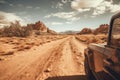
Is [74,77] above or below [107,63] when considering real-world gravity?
below

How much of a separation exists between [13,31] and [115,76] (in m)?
56.4

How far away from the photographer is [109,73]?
8.68 feet

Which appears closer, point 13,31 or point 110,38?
point 110,38

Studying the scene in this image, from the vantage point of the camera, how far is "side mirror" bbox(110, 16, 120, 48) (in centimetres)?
294

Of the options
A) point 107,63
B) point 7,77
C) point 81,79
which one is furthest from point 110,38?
point 7,77

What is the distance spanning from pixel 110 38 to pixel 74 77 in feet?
11.9

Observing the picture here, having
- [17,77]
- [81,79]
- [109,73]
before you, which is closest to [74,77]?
[81,79]

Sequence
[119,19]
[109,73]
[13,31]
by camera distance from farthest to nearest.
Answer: [13,31]
[119,19]
[109,73]

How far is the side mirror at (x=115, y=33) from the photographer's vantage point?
2.94 m

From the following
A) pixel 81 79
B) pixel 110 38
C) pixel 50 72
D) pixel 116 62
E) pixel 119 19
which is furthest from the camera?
pixel 50 72

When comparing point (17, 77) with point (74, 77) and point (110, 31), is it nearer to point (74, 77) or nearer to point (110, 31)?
point (74, 77)

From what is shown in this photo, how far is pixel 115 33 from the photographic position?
123 inches

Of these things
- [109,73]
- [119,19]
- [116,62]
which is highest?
[119,19]

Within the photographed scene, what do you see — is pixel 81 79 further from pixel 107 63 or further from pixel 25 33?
pixel 25 33
